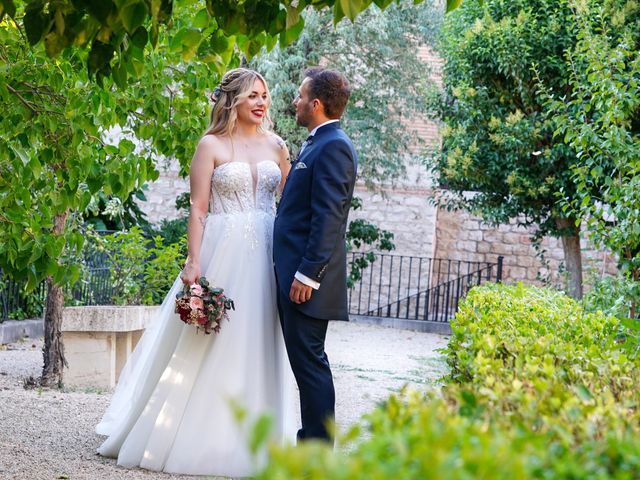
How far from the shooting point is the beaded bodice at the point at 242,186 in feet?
17.9

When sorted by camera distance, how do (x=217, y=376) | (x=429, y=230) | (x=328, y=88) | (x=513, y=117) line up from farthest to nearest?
(x=429, y=230) < (x=513, y=117) < (x=217, y=376) < (x=328, y=88)

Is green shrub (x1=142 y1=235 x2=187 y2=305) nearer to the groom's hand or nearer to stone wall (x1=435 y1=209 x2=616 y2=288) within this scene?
the groom's hand

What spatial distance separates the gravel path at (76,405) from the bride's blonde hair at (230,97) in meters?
1.78

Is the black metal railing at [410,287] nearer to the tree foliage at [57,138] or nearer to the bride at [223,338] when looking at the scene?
the tree foliage at [57,138]

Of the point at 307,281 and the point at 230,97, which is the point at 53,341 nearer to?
the point at 230,97

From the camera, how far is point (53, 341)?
804cm

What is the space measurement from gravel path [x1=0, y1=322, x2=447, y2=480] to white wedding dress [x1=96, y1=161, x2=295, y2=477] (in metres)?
0.19

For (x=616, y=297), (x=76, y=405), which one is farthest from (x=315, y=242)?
(x=616, y=297)

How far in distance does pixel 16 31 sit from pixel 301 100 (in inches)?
60.1

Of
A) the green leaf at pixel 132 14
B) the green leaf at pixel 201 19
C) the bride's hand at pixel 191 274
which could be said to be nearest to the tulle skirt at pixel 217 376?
the bride's hand at pixel 191 274

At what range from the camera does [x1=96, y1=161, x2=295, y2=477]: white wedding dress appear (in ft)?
17.2

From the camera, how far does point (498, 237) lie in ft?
69.3

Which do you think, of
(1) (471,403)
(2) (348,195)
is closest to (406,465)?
(1) (471,403)

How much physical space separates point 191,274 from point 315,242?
2.73ft
